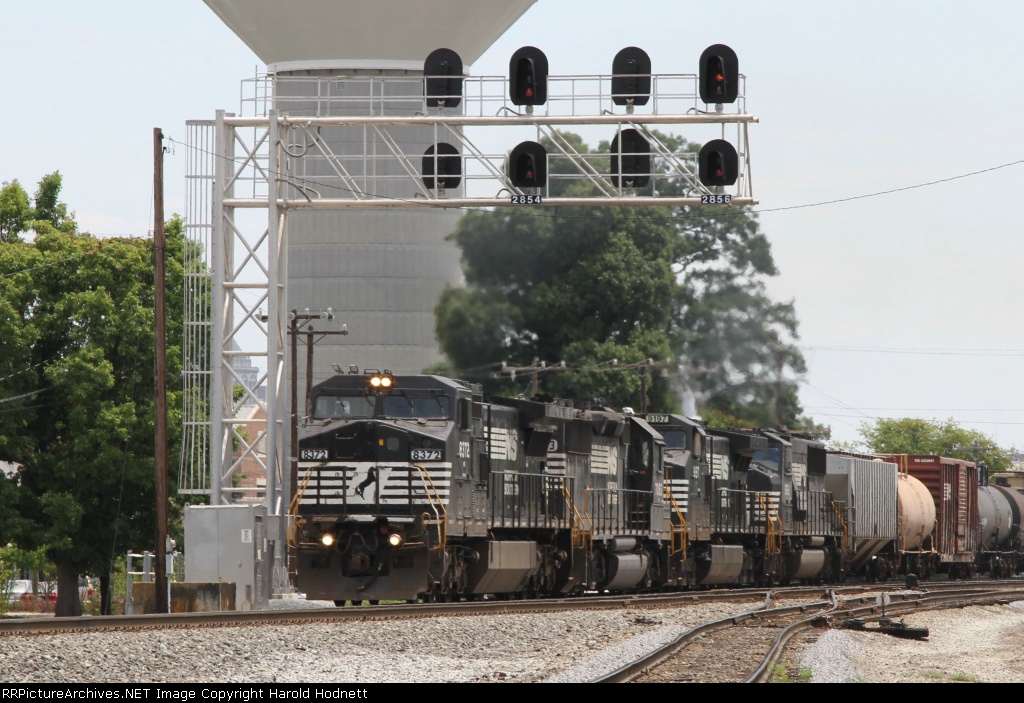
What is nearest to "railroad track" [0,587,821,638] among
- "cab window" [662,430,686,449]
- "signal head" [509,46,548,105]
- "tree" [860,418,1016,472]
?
"cab window" [662,430,686,449]

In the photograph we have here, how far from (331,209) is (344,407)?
24.1ft

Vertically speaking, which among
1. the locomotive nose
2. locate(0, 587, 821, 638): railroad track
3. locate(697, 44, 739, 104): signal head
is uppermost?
locate(697, 44, 739, 104): signal head

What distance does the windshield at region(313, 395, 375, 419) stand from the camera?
23.9 metres

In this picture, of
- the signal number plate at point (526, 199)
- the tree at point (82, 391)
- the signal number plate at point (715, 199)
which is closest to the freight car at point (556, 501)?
the signal number plate at point (526, 199)

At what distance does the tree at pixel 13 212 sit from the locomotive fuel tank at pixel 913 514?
2643cm

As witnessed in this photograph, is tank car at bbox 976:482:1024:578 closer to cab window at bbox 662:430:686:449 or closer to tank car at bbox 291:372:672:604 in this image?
cab window at bbox 662:430:686:449

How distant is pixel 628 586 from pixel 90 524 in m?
18.5

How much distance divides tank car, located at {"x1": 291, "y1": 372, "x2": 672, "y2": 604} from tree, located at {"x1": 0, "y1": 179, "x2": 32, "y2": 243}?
22.3 m

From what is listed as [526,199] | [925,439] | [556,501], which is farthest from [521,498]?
[925,439]

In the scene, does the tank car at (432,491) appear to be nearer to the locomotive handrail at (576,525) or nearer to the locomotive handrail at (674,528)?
the locomotive handrail at (576,525)

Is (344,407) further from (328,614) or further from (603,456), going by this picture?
(603,456)

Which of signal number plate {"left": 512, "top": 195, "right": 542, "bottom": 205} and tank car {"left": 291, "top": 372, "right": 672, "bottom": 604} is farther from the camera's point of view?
signal number plate {"left": 512, "top": 195, "right": 542, "bottom": 205}

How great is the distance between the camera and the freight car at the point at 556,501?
77.0 feet
